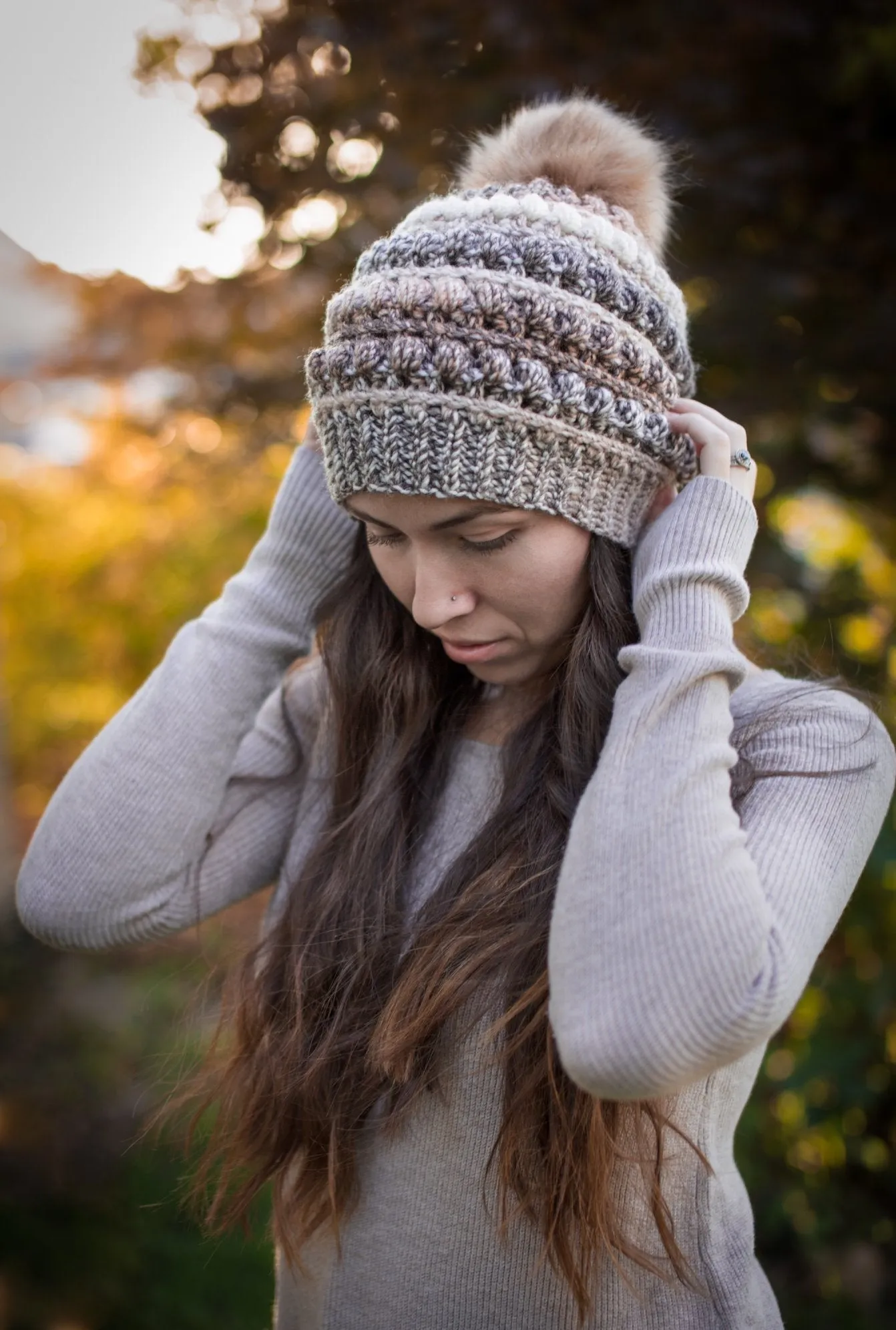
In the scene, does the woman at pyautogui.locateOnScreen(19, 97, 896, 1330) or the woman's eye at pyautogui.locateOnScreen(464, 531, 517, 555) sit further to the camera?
the woman's eye at pyautogui.locateOnScreen(464, 531, 517, 555)

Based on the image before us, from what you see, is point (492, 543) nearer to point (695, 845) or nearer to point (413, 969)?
point (695, 845)

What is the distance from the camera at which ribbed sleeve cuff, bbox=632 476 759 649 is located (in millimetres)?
1343

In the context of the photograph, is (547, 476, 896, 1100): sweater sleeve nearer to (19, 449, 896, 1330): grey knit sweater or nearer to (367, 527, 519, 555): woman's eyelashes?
(19, 449, 896, 1330): grey knit sweater

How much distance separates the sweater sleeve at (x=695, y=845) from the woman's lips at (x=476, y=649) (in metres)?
0.19

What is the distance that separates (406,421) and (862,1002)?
6.45ft

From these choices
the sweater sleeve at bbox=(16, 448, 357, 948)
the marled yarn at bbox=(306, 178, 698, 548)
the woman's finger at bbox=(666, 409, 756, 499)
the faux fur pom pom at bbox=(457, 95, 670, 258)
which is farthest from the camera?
the sweater sleeve at bbox=(16, 448, 357, 948)

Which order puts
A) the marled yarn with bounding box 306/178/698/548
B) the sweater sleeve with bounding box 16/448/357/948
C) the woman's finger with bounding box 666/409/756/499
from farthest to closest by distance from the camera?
the sweater sleeve with bounding box 16/448/357/948, the woman's finger with bounding box 666/409/756/499, the marled yarn with bounding box 306/178/698/548

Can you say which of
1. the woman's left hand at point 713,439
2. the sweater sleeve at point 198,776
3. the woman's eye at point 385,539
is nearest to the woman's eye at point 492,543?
the woman's eye at point 385,539

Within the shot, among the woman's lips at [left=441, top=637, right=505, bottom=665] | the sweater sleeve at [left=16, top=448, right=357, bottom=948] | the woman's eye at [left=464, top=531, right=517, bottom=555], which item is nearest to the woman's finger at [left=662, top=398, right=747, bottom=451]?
the woman's eye at [left=464, top=531, right=517, bottom=555]

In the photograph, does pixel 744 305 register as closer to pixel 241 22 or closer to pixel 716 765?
pixel 241 22

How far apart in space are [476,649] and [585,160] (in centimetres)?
76

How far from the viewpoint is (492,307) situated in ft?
4.36

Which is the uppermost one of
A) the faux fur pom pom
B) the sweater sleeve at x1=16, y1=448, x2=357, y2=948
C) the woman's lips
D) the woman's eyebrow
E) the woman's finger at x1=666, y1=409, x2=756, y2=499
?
the faux fur pom pom

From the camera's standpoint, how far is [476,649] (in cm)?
150
